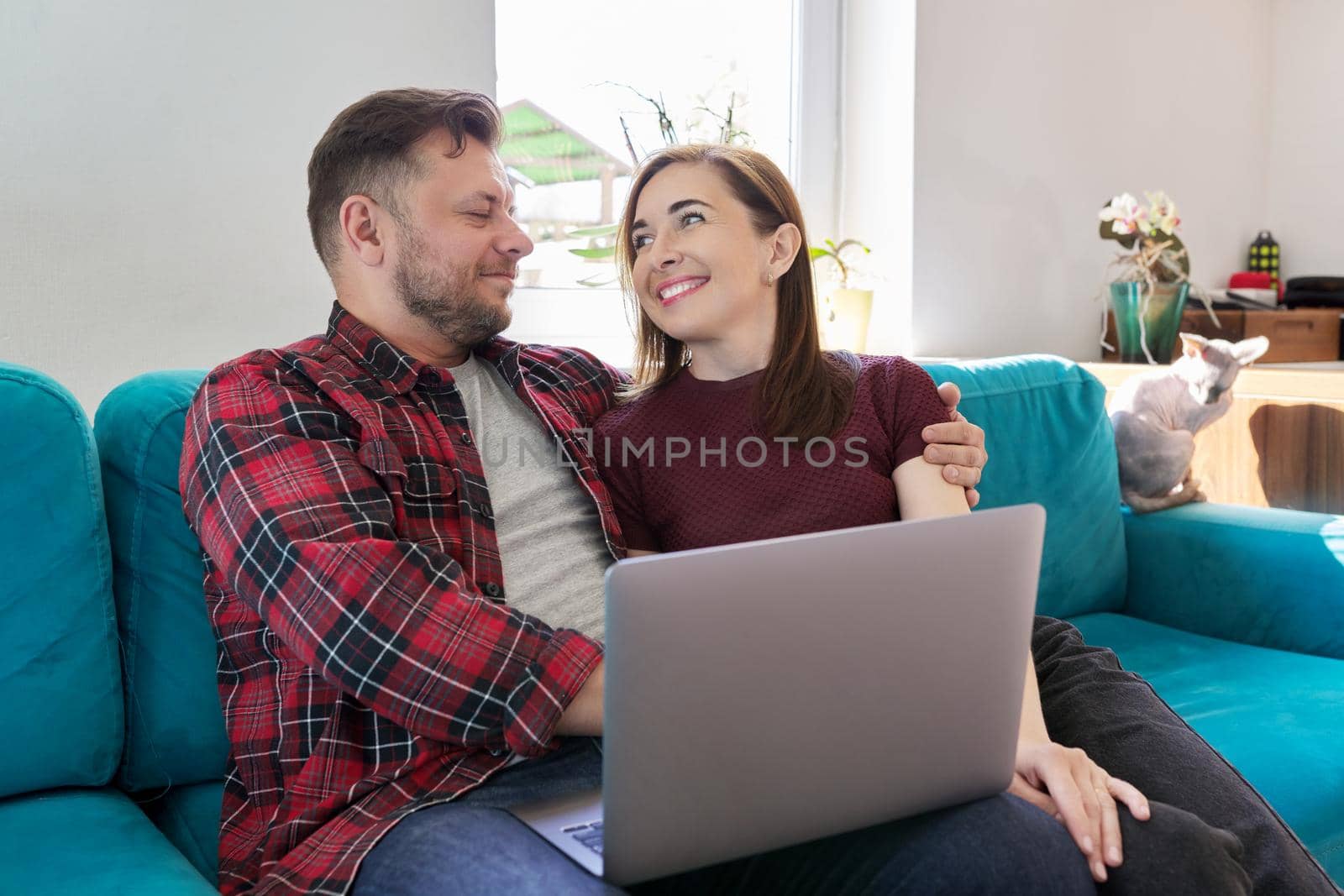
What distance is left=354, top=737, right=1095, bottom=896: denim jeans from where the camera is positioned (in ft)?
2.89

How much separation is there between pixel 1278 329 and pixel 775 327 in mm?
2234

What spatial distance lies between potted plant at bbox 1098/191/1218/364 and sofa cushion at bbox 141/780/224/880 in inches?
93.1

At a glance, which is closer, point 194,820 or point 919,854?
point 919,854

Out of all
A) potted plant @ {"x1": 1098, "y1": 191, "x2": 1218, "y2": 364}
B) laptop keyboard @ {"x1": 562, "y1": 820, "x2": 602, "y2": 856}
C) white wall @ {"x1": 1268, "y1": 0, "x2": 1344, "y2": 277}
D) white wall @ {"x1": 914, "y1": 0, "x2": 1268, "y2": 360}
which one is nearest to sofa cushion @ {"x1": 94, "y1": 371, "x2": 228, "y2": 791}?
laptop keyboard @ {"x1": 562, "y1": 820, "x2": 602, "y2": 856}

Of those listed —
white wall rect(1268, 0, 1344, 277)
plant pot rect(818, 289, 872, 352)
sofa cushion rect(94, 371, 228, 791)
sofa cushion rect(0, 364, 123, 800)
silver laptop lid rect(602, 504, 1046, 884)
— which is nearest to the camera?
silver laptop lid rect(602, 504, 1046, 884)

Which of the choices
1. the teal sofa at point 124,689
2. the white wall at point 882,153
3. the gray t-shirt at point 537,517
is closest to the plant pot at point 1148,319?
the white wall at point 882,153

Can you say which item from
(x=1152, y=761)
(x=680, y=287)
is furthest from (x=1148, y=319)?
(x=1152, y=761)

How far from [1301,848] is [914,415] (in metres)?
0.61

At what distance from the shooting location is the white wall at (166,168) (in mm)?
1501

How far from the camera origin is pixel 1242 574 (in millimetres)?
1944

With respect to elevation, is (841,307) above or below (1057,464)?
above

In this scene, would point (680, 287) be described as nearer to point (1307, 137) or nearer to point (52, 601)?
point (52, 601)

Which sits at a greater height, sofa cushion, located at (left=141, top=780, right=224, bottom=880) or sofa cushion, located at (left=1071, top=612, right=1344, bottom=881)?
sofa cushion, located at (left=141, top=780, right=224, bottom=880)

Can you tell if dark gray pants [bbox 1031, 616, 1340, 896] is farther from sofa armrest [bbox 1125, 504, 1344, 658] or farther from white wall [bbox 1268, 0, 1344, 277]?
white wall [bbox 1268, 0, 1344, 277]
